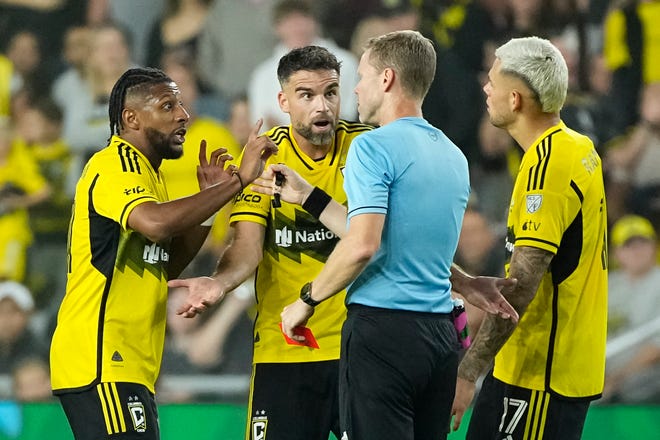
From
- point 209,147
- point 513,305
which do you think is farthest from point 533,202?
point 209,147

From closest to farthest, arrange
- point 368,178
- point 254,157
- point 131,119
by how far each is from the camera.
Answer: point 368,178 → point 254,157 → point 131,119

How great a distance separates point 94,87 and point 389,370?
5548 millimetres

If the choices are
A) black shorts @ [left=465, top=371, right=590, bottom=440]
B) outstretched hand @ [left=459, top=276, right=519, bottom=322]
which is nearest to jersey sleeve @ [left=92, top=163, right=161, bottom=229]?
outstretched hand @ [left=459, top=276, right=519, bottom=322]

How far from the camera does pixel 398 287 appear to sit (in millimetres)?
3656

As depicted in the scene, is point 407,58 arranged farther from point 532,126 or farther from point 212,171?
point 212,171

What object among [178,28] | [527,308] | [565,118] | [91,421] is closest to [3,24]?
[178,28]

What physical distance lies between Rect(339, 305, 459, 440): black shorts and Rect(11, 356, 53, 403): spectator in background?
5.00 meters

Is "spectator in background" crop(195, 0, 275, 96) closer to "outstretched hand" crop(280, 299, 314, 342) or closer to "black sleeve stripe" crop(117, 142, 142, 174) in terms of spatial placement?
"black sleeve stripe" crop(117, 142, 142, 174)

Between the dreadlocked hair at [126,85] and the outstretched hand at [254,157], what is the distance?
0.50m

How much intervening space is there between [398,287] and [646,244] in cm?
541

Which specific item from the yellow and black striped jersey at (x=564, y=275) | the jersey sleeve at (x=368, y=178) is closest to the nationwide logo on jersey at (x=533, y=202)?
the yellow and black striped jersey at (x=564, y=275)

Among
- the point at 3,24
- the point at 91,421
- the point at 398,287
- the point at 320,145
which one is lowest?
the point at 91,421

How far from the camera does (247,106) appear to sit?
8.45 metres

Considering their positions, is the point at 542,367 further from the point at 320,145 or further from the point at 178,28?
the point at 178,28
